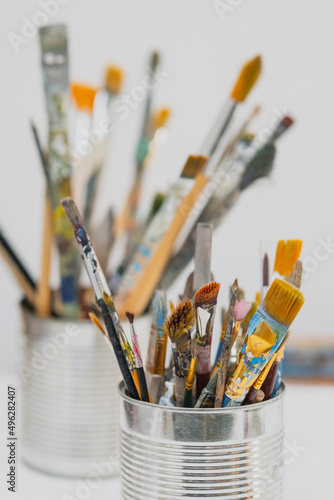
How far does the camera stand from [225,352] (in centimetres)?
35

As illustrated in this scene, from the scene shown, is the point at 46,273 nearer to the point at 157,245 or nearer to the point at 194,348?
the point at 157,245

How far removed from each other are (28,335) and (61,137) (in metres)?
0.15

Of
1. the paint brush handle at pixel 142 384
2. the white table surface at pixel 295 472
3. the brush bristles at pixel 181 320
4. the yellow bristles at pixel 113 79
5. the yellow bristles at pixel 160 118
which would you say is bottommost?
the white table surface at pixel 295 472

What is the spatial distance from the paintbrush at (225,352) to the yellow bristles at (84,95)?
258mm

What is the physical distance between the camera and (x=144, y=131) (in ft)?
1.99

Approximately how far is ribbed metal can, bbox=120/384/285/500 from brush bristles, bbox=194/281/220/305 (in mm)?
52

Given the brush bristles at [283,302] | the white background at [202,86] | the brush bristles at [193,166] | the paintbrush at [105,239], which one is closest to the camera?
the brush bristles at [283,302]

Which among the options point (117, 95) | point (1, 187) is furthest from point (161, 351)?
point (1, 187)

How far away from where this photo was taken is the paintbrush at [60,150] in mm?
498

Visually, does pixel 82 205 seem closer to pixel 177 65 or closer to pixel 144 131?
pixel 144 131

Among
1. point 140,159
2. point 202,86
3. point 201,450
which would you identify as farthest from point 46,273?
point 202,86

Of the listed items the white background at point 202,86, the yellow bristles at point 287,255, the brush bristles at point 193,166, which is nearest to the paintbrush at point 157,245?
the brush bristles at point 193,166

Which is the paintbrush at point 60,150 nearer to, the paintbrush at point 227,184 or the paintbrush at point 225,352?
the paintbrush at point 227,184

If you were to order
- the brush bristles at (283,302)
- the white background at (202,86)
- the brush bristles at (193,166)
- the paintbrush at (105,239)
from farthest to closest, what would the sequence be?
the white background at (202,86), the paintbrush at (105,239), the brush bristles at (193,166), the brush bristles at (283,302)
